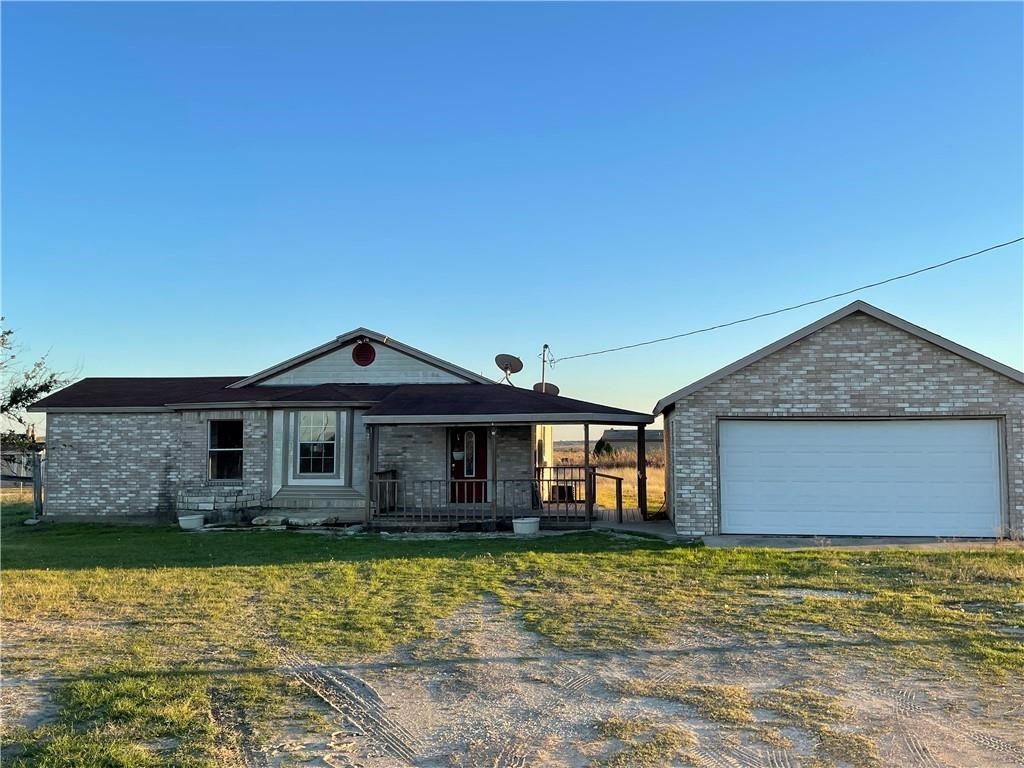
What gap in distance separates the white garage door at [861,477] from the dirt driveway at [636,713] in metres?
7.63

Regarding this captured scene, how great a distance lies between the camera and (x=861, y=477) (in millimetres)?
14102

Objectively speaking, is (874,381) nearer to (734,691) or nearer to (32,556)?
(734,691)

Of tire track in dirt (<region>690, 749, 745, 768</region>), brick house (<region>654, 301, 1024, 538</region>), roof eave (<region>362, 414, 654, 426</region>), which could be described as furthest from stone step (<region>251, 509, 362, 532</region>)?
tire track in dirt (<region>690, 749, 745, 768</region>)

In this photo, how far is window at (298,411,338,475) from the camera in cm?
1820

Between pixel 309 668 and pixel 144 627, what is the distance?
2516 mm

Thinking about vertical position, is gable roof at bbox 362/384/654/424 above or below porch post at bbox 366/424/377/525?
above

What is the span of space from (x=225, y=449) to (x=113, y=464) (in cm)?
342

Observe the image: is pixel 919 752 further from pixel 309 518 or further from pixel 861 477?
pixel 309 518

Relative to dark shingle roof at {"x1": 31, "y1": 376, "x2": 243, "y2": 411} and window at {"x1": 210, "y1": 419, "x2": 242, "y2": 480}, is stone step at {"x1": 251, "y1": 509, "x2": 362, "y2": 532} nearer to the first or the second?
window at {"x1": 210, "y1": 419, "x2": 242, "y2": 480}

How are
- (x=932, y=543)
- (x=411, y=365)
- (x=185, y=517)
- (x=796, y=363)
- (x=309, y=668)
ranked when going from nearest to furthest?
1. (x=309, y=668)
2. (x=932, y=543)
3. (x=796, y=363)
4. (x=185, y=517)
5. (x=411, y=365)

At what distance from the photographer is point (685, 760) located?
14.8 ft

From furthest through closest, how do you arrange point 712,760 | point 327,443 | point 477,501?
point 477,501
point 327,443
point 712,760

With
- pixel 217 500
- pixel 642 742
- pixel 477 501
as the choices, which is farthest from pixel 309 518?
pixel 642 742

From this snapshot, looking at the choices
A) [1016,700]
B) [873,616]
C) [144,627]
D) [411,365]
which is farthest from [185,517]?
[1016,700]
